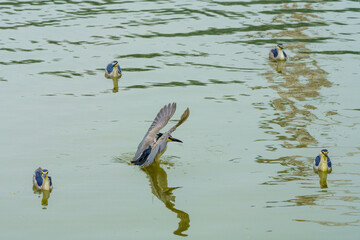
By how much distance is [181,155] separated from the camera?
635 inches

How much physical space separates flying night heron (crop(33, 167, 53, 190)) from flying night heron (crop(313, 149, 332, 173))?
5.14m

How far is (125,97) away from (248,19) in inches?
356

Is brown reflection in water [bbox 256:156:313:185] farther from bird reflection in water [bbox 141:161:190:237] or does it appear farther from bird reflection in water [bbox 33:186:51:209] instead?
bird reflection in water [bbox 33:186:51:209]

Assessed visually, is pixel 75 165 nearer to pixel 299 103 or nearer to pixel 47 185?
pixel 47 185

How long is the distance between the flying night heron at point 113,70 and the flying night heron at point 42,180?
7.56 metres

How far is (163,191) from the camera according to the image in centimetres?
1454

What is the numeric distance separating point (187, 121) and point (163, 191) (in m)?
3.84

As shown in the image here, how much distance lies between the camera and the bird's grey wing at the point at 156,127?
15.7 metres

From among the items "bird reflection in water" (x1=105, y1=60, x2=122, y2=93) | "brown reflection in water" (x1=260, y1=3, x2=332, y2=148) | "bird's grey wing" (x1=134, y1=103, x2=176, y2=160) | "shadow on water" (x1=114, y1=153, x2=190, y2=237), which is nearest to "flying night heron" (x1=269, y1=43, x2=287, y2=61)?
"brown reflection in water" (x1=260, y1=3, x2=332, y2=148)

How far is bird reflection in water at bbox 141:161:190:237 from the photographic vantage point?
1304 centimetres

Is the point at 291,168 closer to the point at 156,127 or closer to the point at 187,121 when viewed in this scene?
the point at 156,127

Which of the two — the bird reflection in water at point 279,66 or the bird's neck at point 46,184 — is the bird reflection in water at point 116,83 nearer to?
the bird reflection in water at point 279,66

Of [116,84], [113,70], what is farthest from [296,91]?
[113,70]

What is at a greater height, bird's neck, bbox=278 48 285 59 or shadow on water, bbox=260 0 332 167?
bird's neck, bbox=278 48 285 59
